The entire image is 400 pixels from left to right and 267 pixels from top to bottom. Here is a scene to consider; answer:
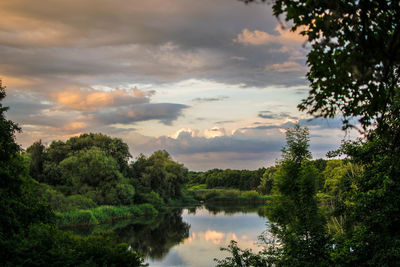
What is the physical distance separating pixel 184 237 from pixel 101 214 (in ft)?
44.9

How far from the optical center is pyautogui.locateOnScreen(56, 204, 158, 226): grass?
38750 mm

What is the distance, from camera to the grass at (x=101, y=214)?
38750 millimetres

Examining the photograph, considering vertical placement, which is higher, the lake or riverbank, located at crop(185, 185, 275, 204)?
the lake

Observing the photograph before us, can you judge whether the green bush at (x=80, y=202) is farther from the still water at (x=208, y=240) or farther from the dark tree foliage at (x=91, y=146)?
the dark tree foliage at (x=91, y=146)

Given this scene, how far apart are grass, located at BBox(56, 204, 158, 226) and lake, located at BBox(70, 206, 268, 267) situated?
1.85m

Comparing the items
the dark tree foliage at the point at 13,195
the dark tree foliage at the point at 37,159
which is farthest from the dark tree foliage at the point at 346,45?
the dark tree foliage at the point at 37,159

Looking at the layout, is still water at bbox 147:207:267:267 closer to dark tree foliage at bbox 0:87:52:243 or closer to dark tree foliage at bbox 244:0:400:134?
dark tree foliage at bbox 0:87:52:243

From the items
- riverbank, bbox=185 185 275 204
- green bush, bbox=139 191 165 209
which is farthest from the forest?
riverbank, bbox=185 185 275 204

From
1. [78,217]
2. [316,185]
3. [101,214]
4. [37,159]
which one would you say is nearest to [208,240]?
[316,185]

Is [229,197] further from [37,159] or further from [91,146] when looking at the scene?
[37,159]

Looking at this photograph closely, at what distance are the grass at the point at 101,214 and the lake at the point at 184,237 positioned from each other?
6.06 ft

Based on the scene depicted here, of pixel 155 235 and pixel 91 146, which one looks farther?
pixel 91 146

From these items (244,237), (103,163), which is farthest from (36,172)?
(244,237)

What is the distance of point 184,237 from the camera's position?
36000mm
